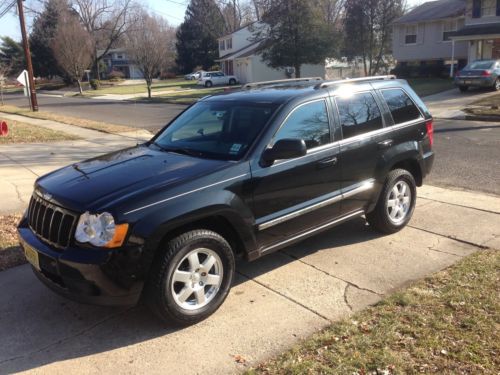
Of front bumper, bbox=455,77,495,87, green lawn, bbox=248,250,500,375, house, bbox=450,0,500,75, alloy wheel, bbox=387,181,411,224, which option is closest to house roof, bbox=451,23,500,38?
house, bbox=450,0,500,75

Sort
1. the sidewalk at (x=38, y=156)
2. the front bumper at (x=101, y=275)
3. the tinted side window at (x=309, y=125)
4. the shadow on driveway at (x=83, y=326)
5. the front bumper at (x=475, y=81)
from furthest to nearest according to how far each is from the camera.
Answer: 1. the front bumper at (x=475, y=81)
2. the sidewalk at (x=38, y=156)
3. the tinted side window at (x=309, y=125)
4. the shadow on driveway at (x=83, y=326)
5. the front bumper at (x=101, y=275)

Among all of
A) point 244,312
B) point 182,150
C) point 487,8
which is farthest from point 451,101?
point 244,312

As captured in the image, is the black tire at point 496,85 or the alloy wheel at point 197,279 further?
the black tire at point 496,85

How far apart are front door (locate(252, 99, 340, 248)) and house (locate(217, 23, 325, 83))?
39415 millimetres

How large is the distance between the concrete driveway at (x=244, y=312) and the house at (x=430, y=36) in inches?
1354

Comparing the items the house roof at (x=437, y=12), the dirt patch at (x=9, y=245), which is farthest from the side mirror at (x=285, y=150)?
the house roof at (x=437, y=12)

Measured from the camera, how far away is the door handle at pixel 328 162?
4461 millimetres

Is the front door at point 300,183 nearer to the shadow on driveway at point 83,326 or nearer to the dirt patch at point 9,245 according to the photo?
the shadow on driveway at point 83,326

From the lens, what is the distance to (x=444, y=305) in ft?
12.2

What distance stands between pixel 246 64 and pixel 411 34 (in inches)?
715

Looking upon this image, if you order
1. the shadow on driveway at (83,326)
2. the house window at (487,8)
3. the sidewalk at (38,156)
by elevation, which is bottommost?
the shadow on driveway at (83,326)

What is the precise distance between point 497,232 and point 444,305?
2.11 metres

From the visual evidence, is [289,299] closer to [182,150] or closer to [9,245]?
[182,150]

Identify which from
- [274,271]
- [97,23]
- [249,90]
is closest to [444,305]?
[274,271]
